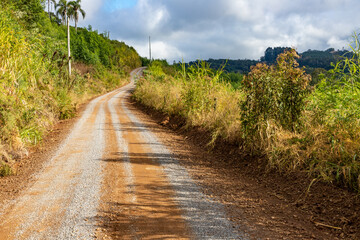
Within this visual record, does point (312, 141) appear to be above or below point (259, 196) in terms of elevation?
above

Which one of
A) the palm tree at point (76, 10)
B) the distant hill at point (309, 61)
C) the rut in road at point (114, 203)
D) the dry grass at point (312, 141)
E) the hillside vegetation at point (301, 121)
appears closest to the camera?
the rut in road at point (114, 203)

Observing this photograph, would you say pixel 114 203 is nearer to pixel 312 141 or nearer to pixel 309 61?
pixel 312 141

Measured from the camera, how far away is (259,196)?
4469 mm

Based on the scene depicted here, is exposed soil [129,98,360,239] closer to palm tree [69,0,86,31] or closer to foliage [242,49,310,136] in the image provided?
foliage [242,49,310,136]

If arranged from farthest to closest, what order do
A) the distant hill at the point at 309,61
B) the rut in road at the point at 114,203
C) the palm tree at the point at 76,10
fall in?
the palm tree at the point at 76,10
the distant hill at the point at 309,61
the rut in road at the point at 114,203

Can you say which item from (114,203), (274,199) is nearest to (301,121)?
(274,199)

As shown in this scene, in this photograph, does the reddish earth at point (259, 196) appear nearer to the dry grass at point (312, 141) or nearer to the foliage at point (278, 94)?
the dry grass at point (312, 141)

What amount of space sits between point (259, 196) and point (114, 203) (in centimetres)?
232

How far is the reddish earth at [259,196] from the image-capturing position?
3.43 metres

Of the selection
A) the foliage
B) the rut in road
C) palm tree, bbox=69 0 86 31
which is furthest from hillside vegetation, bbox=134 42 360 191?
palm tree, bbox=69 0 86 31

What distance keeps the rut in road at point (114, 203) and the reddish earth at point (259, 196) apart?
0.07 meters

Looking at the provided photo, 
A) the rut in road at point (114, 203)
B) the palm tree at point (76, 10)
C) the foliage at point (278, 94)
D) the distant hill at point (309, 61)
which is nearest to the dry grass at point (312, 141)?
the foliage at point (278, 94)

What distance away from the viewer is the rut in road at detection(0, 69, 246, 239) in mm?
3338

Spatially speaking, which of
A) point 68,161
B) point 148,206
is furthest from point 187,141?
point 148,206
